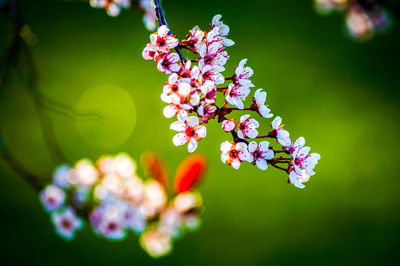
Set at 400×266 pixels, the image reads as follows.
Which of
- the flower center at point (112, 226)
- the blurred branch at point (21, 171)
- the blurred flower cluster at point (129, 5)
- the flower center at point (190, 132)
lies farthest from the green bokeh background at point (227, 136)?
the flower center at point (190, 132)

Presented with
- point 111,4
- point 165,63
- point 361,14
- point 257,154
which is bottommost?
point 257,154

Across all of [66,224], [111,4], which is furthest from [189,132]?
[66,224]

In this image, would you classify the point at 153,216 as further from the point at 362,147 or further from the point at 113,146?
the point at 362,147

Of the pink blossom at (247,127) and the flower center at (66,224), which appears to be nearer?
the pink blossom at (247,127)

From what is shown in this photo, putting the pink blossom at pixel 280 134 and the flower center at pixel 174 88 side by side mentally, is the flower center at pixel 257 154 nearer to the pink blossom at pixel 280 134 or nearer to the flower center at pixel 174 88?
the pink blossom at pixel 280 134

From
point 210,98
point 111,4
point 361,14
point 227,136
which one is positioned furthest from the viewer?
point 227,136

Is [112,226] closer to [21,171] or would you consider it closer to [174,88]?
[21,171]

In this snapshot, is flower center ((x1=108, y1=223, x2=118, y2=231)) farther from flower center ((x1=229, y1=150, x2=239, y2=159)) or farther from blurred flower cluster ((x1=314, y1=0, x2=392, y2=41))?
blurred flower cluster ((x1=314, y1=0, x2=392, y2=41))

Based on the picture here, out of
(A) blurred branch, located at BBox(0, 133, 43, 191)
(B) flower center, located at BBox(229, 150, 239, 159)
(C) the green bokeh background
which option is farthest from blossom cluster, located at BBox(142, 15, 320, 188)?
(C) the green bokeh background
